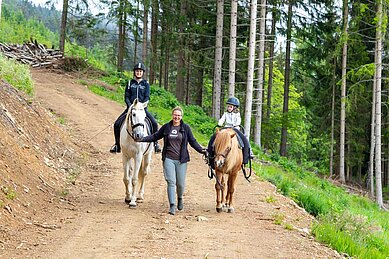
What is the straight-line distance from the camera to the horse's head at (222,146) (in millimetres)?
9789

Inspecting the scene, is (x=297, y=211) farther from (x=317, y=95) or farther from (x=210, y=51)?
(x=317, y=95)

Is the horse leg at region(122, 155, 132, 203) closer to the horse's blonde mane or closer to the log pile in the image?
the horse's blonde mane

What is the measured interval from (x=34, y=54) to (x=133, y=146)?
82.4 ft

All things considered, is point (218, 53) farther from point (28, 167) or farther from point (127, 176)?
point (28, 167)

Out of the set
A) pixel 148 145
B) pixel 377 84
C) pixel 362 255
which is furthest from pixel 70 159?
pixel 377 84

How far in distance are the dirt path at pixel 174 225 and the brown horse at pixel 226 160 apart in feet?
1.02

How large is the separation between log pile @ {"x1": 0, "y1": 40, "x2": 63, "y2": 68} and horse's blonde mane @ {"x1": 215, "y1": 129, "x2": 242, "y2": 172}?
75.3ft

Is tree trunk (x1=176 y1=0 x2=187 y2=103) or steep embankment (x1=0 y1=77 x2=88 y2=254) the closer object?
steep embankment (x1=0 y1=77 x2=88 y2=254)

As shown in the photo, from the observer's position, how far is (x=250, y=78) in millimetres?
20859

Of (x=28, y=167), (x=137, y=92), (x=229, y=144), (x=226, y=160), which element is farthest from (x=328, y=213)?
(x=28, y=167)

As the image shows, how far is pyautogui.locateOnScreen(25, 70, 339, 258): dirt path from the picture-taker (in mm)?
7508

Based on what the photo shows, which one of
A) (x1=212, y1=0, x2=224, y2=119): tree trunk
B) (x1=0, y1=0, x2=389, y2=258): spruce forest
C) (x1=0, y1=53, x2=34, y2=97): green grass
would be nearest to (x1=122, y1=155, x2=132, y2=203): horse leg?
(x1=0, y1=53, x2=34, y2=97): green grass

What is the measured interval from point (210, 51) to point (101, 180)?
19476 mm

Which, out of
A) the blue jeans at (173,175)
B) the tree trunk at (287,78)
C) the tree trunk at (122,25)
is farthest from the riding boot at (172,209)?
the tree trunk at (122,25)
